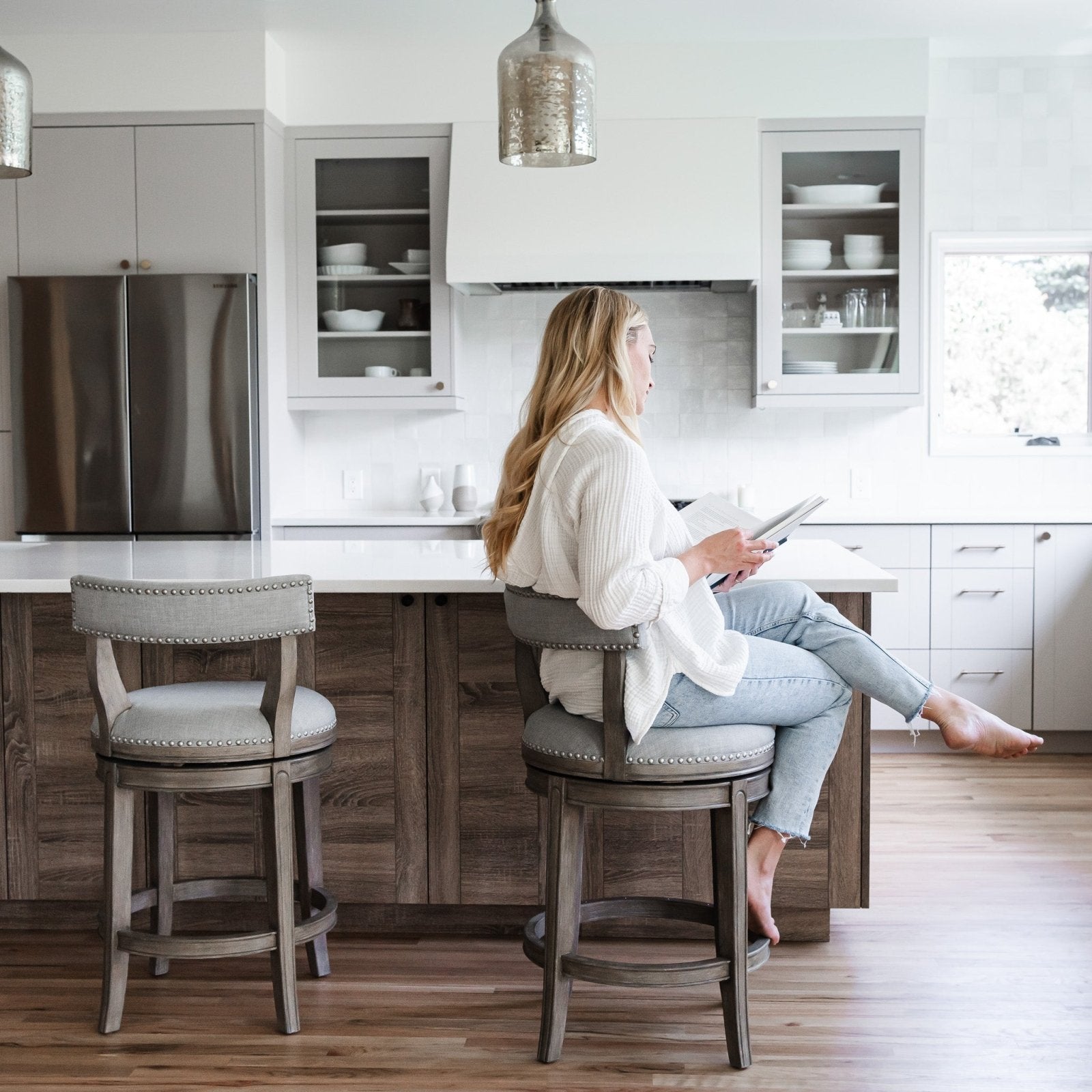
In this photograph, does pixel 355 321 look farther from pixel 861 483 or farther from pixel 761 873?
pixel 761 873

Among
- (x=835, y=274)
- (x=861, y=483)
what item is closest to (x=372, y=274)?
(x=835, y=274)

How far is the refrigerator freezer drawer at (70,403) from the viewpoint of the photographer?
4.22m

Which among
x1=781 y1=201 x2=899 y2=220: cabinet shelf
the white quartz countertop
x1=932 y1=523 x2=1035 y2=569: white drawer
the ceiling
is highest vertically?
the ceiling

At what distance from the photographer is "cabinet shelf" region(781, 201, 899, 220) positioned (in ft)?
14.5

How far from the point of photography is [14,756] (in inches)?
101

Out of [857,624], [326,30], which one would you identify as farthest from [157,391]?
[857,624]

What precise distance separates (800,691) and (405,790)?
898 mm

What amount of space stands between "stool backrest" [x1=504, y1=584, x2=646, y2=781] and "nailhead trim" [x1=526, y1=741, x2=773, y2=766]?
0.02m

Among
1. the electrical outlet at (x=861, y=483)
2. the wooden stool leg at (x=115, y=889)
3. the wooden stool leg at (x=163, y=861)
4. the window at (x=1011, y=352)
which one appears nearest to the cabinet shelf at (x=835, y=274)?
the window at (x=1011, y=352)

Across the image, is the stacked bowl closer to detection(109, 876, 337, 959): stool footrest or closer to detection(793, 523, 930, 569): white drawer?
detection(793, 523, 930, 569): white drawer

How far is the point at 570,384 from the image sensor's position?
2.01m

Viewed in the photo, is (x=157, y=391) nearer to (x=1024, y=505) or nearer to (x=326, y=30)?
(x=326, y=30)

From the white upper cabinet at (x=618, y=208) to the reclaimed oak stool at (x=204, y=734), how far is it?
2532mm

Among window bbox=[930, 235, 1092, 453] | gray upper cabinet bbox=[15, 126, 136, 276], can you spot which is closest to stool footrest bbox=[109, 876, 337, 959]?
gray upper cabinet bbox=[15, 126, 136, 276]
